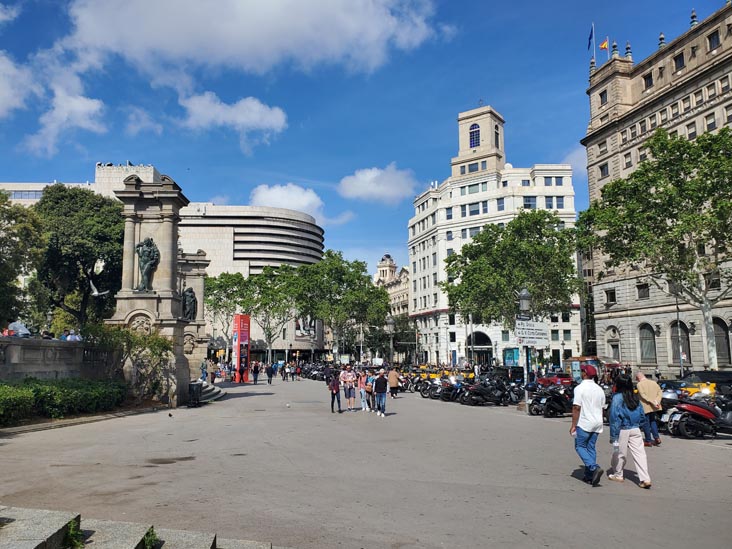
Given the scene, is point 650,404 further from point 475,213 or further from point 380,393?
point 475,213

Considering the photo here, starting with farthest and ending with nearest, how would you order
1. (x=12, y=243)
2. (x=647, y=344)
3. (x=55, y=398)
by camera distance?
(x=647, y=344) → (x=12, y=243) → (x=55, y=398)

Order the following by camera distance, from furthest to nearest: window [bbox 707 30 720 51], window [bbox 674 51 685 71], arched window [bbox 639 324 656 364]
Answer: arched window [bbox 639 324 656 364]
window [bbox 674 51 685 71]
window [bbox 707 30 720 51]

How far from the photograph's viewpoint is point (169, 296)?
22.8 metres

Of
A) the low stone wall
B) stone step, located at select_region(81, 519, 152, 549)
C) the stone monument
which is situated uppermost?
the stone monument

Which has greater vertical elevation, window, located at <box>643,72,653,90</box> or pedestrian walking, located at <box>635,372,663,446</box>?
window, located at <box>643,72,653,90</box>

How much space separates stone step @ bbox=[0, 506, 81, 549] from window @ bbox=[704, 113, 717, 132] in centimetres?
4597

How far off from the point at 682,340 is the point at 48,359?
137 ft

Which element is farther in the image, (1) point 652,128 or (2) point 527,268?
(1) point 652,128

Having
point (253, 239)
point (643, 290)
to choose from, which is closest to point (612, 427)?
point (643, 290)

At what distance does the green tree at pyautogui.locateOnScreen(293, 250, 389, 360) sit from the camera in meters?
66.1

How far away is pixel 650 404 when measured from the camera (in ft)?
42.2

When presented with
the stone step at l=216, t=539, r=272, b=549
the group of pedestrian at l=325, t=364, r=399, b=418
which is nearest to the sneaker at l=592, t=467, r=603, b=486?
the stone step at l=216, t=539, r=272, b=549

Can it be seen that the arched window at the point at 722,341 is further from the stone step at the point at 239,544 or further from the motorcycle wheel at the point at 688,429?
the stone step at the point at 239,544

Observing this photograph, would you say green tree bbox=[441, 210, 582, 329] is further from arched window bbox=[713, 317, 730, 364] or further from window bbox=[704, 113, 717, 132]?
window bbox=[704, 113, 717, 132]
